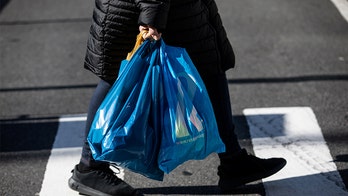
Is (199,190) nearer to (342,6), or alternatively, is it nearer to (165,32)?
(165,32)

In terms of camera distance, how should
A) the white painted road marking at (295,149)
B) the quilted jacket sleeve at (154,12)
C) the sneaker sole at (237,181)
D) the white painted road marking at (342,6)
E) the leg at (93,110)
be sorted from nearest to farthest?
1. the quilted jacket sleeve at (154,12)
2. the leg at (93,110)
3. the sneaker sole at (237,181)
4. the white painted road marking at (295,149)
5. the white painted road marking at (342,6)

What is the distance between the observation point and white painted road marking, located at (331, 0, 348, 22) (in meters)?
7.57

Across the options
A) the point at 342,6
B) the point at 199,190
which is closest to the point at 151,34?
the point at 199,190

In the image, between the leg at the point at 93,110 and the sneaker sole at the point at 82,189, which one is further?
the sneaker sole at the point at 82,189

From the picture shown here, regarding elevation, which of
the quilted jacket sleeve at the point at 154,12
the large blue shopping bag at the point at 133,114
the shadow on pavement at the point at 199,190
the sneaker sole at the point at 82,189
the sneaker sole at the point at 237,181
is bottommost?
the sneaker sole at the point at 82,189

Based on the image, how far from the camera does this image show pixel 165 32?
11.1 feet

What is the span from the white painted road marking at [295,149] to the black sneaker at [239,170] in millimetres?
140

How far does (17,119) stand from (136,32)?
2.07 meters

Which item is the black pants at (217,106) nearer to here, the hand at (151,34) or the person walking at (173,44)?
the person walking at (173,44)

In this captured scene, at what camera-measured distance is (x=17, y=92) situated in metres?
5.70

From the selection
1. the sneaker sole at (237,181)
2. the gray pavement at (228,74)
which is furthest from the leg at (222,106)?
the gray pavement at (228,74)

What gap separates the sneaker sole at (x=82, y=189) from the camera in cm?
380

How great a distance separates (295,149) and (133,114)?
1543 mm

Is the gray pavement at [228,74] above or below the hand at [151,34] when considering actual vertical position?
below
